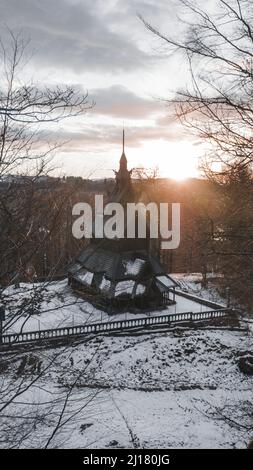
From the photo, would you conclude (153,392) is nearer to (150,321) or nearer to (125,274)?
(150,321)

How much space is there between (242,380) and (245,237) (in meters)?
11.1

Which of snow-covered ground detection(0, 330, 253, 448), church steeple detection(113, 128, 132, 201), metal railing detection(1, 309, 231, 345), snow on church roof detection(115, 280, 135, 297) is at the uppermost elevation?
church steeple detection(113, 128, 132, 201)

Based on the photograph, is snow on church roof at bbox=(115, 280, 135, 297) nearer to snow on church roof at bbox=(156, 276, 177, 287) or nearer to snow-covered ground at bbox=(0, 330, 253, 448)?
snow on church roof at bbox=(156, 276, 177, 287)

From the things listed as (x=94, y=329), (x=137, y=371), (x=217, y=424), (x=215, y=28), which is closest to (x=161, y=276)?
(x=94, y=329)

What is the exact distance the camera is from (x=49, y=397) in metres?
11.3

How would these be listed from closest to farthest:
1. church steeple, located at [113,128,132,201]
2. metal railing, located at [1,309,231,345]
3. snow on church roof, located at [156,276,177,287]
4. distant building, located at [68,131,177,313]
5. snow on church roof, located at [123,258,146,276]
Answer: metal railing, located at [1,309,231,345] < distant building, located at [68,131,177,313] < snow on church roof, located at [123,258,146,276] < snow on church roof, located at [156,276,177,287] < church steeple, located at [113,128,132,201]

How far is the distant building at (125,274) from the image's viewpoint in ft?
71.2

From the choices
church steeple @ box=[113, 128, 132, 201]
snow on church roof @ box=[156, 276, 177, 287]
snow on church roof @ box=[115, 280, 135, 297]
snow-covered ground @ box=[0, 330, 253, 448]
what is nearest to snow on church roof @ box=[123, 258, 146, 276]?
snow on church roof @ box=[115, 280, 135, 297]

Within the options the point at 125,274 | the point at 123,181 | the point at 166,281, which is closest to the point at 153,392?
the point at 125,274

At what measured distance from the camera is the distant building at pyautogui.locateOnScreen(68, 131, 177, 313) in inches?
854

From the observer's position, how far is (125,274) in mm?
22469

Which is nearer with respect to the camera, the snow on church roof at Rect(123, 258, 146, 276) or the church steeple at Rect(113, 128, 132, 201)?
the snow on church roof at Rect(123, 258, 146, 276)

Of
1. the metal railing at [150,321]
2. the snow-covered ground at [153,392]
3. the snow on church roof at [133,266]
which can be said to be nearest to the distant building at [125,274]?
the snow on church roof at [133,266]
